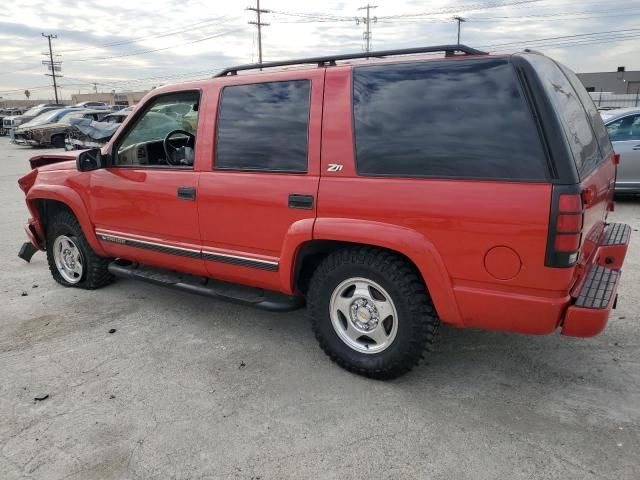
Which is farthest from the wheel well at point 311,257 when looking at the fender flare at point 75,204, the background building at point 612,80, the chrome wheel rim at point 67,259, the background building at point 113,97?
the background building at point 113,97

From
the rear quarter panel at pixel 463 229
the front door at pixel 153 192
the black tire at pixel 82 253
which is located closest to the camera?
the rear quarter panel at pixel 463 229

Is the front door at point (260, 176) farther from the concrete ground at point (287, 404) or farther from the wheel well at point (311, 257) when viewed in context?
the concrete ground at point (287, 404)

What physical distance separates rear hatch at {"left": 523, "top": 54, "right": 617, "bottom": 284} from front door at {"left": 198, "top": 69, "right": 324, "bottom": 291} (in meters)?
1.34

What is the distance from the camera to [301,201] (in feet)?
10.6

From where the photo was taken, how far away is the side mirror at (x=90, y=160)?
423 cm

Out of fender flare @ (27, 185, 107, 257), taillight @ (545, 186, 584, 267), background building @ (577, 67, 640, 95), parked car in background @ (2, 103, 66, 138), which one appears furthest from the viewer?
background building @ (577, 67, 640, 95)

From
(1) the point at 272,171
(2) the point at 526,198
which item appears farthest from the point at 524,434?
(1) the point at 272,171

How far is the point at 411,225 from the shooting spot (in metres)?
2.87

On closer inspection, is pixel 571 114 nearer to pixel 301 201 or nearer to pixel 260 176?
pixel 301 201

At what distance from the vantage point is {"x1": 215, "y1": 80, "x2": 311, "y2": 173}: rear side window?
10.9 ft

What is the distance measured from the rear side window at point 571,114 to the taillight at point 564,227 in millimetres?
212

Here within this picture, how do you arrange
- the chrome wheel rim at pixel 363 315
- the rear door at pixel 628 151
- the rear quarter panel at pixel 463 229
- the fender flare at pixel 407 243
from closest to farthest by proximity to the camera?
the rear quarter panel at pixel 463 229 < the fender flare at pixel 407 243 < the chrome wheel rim at pixel 363 315 < the rear door at pixel 628 151

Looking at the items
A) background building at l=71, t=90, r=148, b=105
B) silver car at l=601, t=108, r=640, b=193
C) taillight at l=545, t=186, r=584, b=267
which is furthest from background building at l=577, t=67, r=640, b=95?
taillight at l=545, t=186, r=584, b=267

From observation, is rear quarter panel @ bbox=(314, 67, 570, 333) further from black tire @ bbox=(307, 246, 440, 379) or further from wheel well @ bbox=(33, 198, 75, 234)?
wheel well @ bbox=(33, 198, 75, 234)
